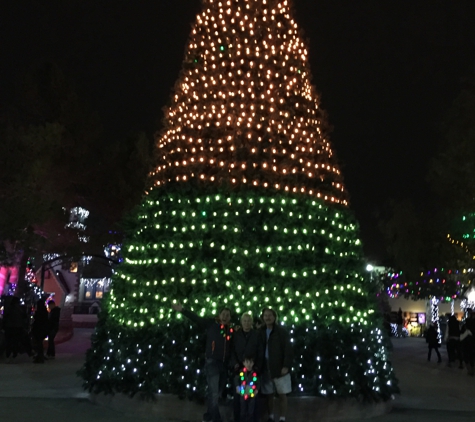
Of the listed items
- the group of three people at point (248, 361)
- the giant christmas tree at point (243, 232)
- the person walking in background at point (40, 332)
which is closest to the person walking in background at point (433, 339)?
the giant christmas tree at point (243, 232)

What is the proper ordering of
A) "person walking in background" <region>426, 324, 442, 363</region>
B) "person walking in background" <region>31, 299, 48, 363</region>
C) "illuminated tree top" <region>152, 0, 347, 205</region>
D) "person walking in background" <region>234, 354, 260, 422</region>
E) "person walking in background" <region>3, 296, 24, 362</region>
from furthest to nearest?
"person walking in background" <region>426, 324, 442, 363</region>, "person walking in background" <region>31, 299, 48, 363</region>, "person walking in background" <region>3, 296, 24, 362</region>, "illuminated tree top" <region>152, 0, 347, 205</region>, "person walking in background" <region>234, 354, 260, 422</region>

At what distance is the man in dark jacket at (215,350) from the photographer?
26.7ft

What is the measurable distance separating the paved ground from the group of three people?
32.5 inches

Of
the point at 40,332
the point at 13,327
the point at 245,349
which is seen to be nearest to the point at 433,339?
the point at 40,332

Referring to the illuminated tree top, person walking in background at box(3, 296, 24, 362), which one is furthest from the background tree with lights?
the illuminated tree top

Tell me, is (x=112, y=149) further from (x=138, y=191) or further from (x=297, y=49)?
(x=297, y=49)

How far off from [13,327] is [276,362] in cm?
940

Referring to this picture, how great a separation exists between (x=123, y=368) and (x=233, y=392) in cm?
165

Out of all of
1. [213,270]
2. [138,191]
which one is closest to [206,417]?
[213,270]

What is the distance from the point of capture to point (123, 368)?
912 centimetres

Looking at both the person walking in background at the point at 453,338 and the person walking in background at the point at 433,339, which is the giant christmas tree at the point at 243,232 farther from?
the person walking in background at the point at 433,339

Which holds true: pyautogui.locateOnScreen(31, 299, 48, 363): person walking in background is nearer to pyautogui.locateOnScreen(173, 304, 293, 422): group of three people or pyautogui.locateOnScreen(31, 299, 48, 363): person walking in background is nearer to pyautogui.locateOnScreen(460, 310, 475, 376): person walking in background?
pyautogui.locateOnScreen(173, 304, 293, 422): group of three people

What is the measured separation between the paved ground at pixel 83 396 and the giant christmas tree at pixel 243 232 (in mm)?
481

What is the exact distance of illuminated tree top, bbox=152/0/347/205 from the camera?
9.61 m
